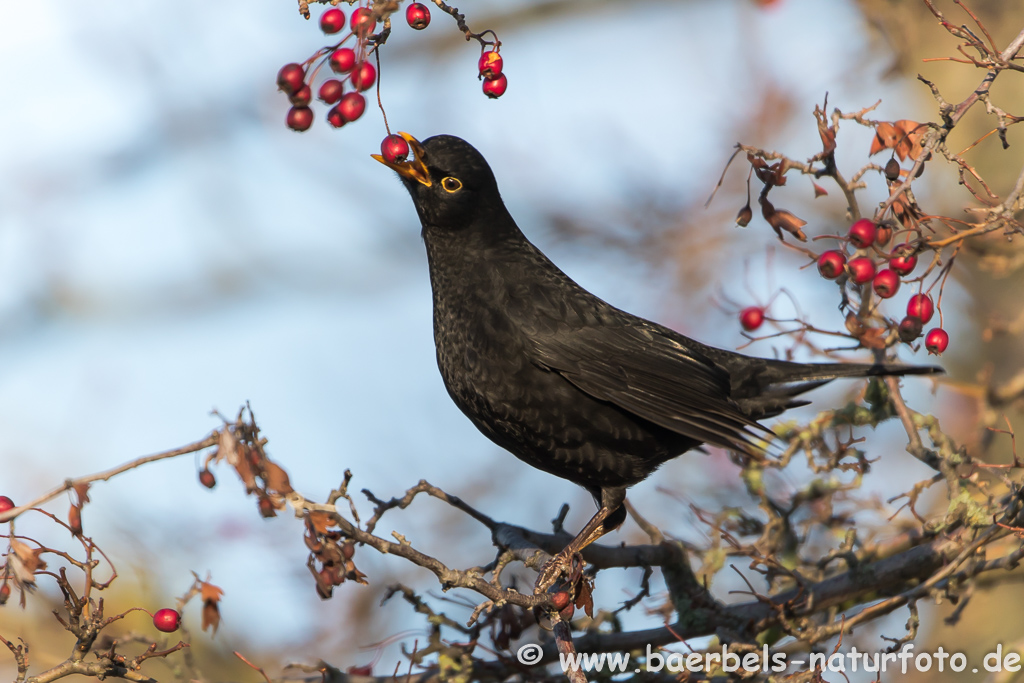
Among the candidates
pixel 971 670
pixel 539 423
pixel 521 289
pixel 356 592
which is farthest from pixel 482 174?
pixel 971 670

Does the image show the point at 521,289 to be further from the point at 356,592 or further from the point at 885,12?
the point at 885,12

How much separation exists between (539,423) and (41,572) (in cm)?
183

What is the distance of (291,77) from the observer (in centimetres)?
242

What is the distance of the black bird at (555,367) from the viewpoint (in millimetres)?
3479

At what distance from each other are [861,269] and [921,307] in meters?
0.22

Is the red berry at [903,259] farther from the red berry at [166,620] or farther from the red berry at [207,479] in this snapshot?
the red berry at [166,620]

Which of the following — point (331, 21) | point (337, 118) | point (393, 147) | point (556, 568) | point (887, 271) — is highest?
point (393, 147)

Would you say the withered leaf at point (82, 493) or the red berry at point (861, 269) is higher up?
the red berry at point (861, 269)

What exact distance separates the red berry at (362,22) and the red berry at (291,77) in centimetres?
22

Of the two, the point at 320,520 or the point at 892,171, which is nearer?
the point at 320,520

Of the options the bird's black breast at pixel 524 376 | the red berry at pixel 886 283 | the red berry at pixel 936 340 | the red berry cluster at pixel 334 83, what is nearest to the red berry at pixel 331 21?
the red berry cluster at pixel 334 83

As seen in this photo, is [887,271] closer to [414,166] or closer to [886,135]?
[886,135]

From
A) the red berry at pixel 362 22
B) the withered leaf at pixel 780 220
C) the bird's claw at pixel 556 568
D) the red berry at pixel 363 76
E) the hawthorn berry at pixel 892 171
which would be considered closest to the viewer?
the red berry at pixel 362 22

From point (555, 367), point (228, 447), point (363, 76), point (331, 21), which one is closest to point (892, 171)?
point (555, 367)
